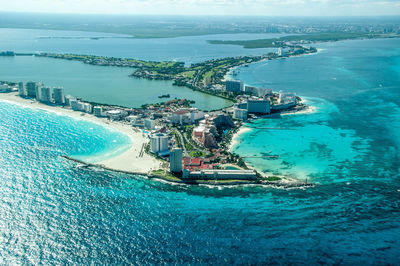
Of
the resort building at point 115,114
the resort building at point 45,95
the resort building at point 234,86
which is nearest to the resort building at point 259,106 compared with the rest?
the resort building at point 234,86

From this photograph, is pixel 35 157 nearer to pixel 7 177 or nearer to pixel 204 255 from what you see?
pixel 7 177

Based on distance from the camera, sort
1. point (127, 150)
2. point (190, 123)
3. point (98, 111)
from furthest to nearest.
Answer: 1. point (98, 111)
2. point (190, 123)
3. point (127, 150)

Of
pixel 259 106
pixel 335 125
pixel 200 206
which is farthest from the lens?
pixel 259 106

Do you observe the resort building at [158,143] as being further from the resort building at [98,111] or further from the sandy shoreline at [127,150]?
the resort building at [98,111]

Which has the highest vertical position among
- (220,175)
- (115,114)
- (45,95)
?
(45,95)

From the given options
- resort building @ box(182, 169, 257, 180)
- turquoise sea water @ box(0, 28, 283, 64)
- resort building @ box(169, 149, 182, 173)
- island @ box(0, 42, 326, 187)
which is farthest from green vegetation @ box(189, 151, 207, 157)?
turquoise sea water @ box(0, 28, 283, 64)

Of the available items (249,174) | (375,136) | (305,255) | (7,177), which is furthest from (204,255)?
(375,136)

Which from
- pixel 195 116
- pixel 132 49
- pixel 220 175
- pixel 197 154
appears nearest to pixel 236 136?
pixel 195 116

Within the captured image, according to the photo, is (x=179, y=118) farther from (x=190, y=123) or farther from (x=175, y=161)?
(x=175, y=161)
